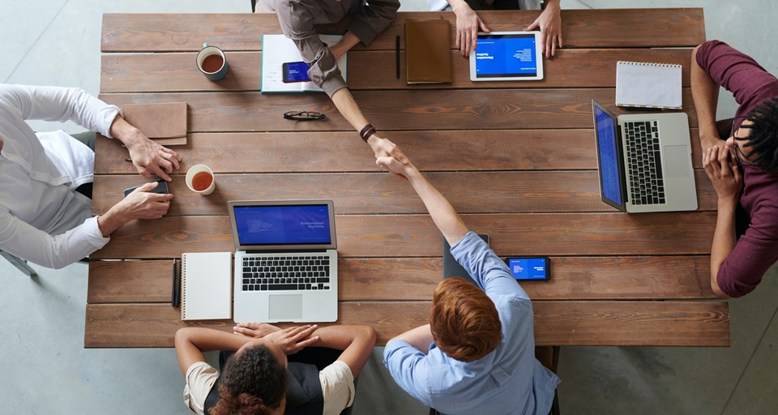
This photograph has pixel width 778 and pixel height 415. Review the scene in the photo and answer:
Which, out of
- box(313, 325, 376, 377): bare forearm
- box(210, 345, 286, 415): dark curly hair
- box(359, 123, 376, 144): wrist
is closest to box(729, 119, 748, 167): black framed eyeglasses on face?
box(359, 123, 376, 144): wrist

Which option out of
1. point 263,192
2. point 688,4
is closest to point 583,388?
point 263,192

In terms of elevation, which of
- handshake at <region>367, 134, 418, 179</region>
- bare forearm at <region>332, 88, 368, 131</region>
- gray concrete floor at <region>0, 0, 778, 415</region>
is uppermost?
bare forearm at <region>332, 88, 368, 131</region>

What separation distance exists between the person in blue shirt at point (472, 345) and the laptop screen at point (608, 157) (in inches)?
19.7

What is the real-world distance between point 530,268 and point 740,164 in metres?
0.77

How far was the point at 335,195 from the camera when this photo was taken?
2.12m

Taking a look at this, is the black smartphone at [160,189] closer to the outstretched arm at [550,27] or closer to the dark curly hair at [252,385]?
the dark curly hair at [252,385]

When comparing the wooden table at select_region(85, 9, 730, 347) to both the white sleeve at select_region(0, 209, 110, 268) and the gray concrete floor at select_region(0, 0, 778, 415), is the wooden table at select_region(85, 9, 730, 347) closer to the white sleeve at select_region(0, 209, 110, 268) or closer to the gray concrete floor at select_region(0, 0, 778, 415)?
the white sleeve at select_region(0, 209, 110, 268)

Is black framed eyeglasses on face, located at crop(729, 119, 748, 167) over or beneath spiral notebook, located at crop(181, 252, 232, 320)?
over

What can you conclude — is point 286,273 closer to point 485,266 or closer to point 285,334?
point 285,334

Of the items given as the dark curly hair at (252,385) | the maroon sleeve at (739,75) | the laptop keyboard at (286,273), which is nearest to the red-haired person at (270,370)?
the dark curly hair at (252,385)

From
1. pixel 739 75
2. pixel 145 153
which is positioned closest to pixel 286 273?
pixel 145 153

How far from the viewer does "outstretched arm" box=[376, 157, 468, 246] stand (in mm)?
1952

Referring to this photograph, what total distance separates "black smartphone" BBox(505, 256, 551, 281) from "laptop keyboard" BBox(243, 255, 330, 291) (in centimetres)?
62

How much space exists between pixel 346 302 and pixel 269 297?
→ 0.26m
